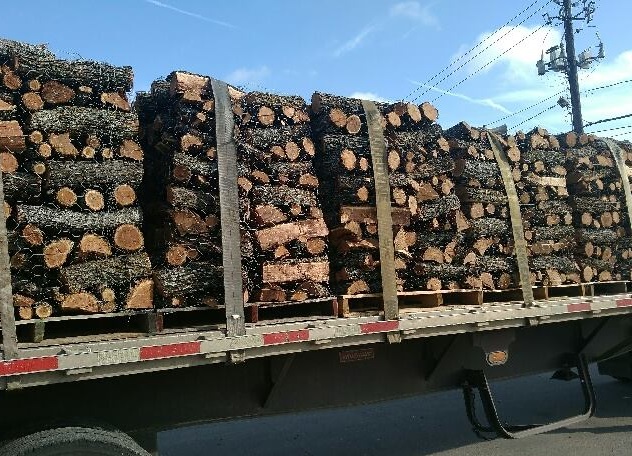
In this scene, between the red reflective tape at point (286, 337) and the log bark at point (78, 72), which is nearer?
the log bark at point (78, 72)

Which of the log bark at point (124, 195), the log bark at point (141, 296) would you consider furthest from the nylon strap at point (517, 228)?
the log bark at point (124, 195)

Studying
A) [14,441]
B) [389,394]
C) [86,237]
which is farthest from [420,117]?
[14,441]

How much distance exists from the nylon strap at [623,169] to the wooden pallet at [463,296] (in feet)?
3.03

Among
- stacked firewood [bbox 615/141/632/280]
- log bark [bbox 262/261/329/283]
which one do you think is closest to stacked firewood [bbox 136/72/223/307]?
log bark [bbox 262/261/329/283]

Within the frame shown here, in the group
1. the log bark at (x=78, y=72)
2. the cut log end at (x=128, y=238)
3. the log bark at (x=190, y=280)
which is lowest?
the log bark at (x=190, y=280)

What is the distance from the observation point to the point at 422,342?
16.7 ft

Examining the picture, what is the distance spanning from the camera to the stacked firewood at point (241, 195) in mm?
3832

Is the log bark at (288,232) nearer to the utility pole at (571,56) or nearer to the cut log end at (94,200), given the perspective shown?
the cut log end at (94,200)

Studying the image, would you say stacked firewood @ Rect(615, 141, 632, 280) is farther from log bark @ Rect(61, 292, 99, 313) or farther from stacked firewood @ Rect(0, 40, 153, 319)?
log bark @ Rect(61, 292, 99, 313)

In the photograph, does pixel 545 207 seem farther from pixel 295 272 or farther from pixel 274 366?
pixel 274 366

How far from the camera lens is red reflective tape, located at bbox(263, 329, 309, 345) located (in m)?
3.67

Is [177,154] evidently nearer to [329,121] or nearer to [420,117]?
[329,121]

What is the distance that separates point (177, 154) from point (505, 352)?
12.1 feet

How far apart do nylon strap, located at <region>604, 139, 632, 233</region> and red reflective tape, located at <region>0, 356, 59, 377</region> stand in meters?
6.16
